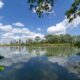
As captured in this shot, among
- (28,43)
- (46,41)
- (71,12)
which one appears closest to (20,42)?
(28,43)

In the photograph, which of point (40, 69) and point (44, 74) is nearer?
point (44, 74)

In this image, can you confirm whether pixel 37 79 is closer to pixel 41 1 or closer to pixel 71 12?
pixel 41 1

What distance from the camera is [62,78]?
1984 centimetres

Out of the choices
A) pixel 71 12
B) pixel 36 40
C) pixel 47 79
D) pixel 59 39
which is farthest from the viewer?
pixel 36 40

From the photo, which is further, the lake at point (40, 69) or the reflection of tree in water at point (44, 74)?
the lake at point (40, 69)

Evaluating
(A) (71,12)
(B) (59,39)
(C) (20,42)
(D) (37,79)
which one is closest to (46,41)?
(B) (59,39)

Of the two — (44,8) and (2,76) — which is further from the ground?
(44,8)

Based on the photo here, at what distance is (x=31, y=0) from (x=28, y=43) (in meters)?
151

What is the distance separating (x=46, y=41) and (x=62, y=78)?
14408 cm

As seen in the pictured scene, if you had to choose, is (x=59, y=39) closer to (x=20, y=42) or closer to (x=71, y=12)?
(x=20, y=42)

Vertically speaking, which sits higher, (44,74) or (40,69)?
(40,69)

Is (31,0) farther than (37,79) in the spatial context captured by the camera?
No

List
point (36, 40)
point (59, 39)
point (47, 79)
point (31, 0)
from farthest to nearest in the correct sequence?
point (36, 40)
point (59, 39)
point (47, 79)
point (31, 0)

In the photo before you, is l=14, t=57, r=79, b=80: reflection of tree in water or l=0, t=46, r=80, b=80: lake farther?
l=0, t=46, r=80, b=80: lake
